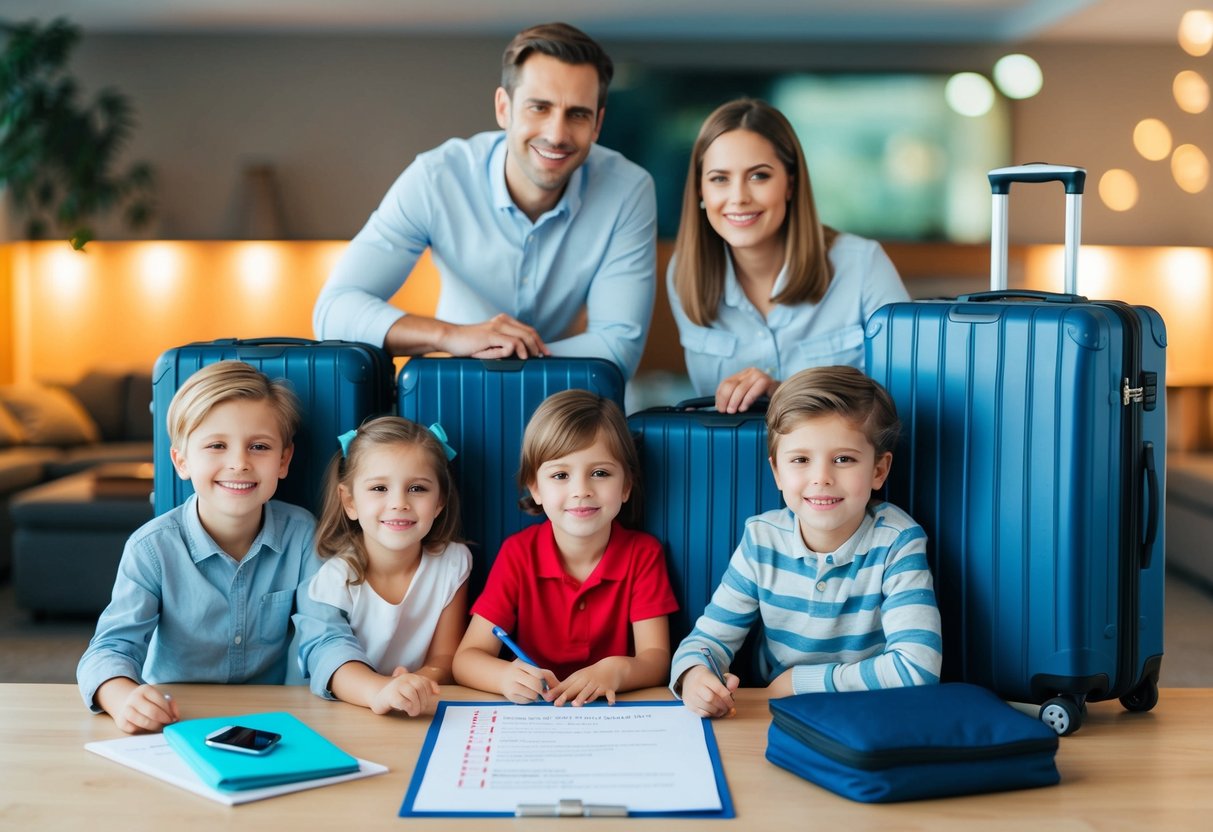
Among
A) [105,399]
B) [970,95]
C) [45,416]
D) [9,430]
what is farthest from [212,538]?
[970,95]

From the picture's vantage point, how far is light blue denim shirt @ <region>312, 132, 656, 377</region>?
2305 millimetres

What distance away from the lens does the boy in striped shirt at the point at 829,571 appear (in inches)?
58.9

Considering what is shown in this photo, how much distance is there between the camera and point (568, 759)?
1296 mm

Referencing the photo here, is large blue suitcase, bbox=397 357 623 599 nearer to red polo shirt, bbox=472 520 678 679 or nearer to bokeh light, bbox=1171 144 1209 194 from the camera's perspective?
red polo shirt, bbox=472 520 678 679

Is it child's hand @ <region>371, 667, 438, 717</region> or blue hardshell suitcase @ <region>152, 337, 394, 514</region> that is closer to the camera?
A: child's hand @ <region>371, 667, 438, 717</region>

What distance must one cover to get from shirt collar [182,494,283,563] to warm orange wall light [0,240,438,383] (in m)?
4.76

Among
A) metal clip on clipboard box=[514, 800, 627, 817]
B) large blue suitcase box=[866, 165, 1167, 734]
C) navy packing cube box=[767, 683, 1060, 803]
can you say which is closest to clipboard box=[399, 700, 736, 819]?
metal clip on clipboard box=[514, 800, 627, 817]

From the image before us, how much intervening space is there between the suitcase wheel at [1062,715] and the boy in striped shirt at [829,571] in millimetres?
136

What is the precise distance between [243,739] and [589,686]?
43 centimetres

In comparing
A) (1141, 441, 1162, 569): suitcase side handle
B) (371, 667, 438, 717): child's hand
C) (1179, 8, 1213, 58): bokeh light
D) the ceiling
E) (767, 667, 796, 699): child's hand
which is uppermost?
the ceiling

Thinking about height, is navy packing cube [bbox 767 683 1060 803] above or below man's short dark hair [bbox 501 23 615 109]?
below

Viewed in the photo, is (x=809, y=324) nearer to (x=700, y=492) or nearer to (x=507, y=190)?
(x=700, y=492)

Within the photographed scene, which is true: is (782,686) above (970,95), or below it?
below

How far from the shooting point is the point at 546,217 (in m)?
2.30
